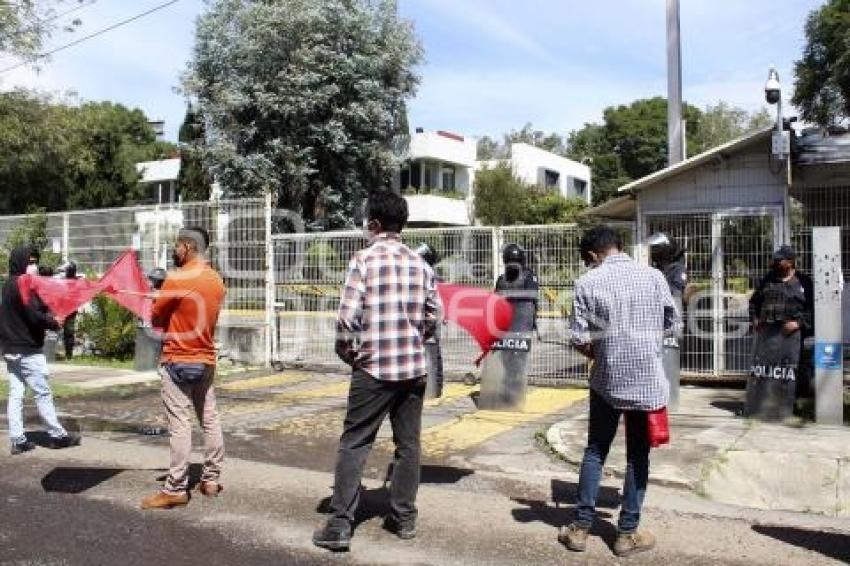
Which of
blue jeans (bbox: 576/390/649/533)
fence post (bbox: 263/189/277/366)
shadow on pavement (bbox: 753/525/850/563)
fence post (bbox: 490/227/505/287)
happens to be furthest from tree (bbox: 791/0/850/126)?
blue jeans (bbox: 576/390/649/533)

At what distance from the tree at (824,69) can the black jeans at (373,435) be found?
2935cm

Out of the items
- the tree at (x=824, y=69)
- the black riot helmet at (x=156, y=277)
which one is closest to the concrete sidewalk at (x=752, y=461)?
the black riot helmet at (x=156, y=277)

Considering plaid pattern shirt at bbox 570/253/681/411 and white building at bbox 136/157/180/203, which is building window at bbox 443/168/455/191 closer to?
white building at bbox 136/157/180/203

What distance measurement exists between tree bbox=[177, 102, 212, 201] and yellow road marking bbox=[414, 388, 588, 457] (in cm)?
2251

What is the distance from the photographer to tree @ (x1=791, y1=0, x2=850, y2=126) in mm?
30797

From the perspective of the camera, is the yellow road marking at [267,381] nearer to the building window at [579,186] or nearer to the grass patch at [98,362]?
the grass patch at [98,362]

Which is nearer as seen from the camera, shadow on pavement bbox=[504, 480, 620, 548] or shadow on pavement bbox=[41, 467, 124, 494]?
shadow on pavement bbox=[504, 480, 620, 548]

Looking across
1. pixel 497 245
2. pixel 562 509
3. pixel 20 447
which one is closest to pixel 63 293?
pixel 20 447

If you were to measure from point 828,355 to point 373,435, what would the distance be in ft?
17.6

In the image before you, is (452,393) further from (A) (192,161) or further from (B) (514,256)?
(A) (192,161)

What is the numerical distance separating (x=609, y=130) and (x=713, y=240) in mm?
56143

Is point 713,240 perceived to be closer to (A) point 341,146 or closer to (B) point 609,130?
(A) point 341,146

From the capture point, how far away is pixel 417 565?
4.99 metres

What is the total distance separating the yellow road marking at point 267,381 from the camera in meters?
12.2
